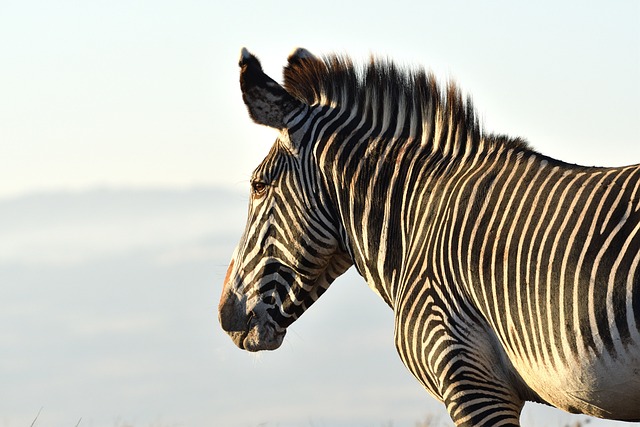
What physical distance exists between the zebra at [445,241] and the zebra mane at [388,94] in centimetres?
1

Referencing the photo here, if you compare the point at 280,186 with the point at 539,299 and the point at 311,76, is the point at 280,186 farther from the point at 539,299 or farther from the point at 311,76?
the point at 539,299

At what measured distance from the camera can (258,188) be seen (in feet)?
29.2

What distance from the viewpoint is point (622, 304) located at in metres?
6.69

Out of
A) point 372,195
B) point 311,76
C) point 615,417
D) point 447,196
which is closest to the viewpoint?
point 615,417

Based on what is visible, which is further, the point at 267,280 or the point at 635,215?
the point at 267,280

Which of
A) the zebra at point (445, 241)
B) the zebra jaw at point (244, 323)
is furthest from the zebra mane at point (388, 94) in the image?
the zebra jaw at point (244, 323)

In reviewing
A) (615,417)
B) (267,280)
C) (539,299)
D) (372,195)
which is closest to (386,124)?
(372,195)

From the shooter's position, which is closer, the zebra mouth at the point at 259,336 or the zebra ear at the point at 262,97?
the zebra ear at the point at 262,97

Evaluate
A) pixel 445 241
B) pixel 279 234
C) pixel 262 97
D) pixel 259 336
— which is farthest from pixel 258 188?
pixel 445 241

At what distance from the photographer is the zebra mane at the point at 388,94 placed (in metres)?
8.29

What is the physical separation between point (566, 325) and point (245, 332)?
285 centimetres

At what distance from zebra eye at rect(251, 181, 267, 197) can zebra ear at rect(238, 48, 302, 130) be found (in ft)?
1.45

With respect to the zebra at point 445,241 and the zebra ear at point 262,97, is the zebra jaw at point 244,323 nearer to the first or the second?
the zebra at point 445,241

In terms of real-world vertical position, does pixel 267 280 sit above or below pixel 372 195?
below
